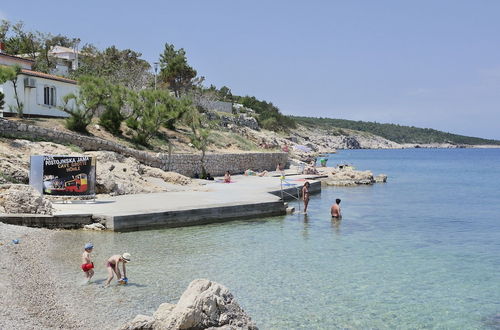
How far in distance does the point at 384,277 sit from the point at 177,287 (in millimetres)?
5171

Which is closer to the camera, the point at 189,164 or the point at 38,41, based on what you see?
the point at 189,164

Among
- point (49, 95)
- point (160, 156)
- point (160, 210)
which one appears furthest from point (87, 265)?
point (49, 95)

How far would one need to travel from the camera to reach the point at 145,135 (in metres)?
35.5

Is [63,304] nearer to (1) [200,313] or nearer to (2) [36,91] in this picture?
(1) [200,313]

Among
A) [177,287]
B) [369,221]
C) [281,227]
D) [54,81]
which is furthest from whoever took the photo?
[54,81]

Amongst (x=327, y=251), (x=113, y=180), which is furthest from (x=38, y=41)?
(x=327, y=251)

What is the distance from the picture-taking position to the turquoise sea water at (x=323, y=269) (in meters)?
10.3

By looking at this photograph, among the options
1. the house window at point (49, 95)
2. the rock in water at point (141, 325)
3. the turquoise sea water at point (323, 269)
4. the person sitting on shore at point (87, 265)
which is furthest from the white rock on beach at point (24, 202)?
the house window at point (49, 95)

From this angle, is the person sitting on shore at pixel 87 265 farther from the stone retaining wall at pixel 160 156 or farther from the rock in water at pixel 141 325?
the stone retaining wall at pixel 160 156

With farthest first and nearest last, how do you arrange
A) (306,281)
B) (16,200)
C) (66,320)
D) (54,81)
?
(54,81), (16,200), (306,281), (66,320)

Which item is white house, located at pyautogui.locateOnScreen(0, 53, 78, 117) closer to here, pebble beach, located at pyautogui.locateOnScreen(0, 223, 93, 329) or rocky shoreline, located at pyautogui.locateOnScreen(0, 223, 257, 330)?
pebble beach, located at pyautogui.locateOnScreen(0, 223, 93, 329)

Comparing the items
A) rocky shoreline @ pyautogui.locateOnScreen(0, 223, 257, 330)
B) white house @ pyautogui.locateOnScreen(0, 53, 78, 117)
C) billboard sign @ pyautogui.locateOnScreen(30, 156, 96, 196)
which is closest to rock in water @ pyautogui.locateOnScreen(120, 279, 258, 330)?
rocky shoreline @ pyautogui.locateOnScreen(0, 223, 257, 330)

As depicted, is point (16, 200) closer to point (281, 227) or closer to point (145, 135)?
point (281, 227)

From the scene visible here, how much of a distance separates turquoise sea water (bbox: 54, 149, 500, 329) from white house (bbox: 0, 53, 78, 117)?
A: 17.9 m
